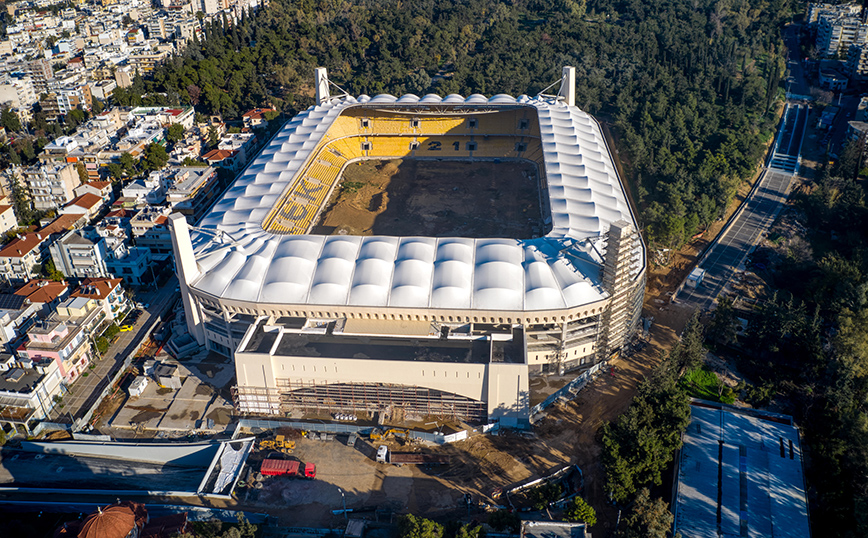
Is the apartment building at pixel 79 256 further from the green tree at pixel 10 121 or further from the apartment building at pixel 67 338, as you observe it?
the green tree at pixel 10 121

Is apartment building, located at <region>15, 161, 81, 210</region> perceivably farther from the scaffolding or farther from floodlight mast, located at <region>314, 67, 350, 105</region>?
the scaffolding

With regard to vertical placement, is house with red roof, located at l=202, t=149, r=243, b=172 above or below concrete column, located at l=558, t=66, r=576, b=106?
below

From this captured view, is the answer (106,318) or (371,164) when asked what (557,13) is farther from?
(106,318)

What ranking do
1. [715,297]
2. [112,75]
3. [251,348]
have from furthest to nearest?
1. [112,75]
2. [715,297]
3. [251,348]

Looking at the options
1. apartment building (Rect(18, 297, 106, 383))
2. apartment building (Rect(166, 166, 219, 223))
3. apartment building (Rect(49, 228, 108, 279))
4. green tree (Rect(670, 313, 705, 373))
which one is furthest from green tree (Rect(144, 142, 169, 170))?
green tree (Rect(670, 313, 705, 373))

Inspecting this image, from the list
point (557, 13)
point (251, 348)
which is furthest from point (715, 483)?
point (557, 13)

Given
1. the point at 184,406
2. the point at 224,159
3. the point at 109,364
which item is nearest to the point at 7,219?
the point at 224,159
